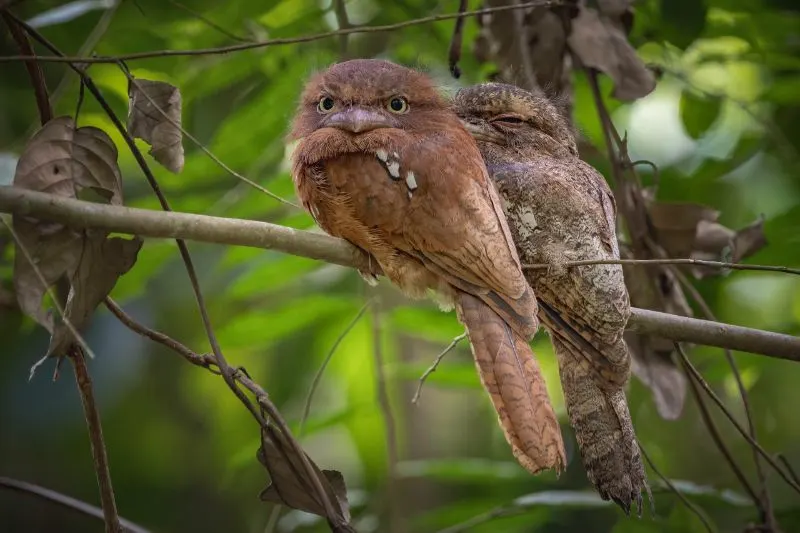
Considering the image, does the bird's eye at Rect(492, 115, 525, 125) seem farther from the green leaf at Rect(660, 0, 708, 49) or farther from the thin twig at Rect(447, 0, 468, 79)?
Answer: the green leaf at Rect(660, 0, 708, 49)

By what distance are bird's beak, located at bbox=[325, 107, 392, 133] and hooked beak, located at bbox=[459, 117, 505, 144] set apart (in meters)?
0.48

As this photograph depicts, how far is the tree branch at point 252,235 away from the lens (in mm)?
1318

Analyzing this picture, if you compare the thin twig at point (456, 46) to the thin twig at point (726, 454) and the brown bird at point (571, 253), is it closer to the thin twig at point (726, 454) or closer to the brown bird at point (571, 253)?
the brown bird at point (571, 253)

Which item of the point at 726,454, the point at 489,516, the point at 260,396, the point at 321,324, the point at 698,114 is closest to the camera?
the point at 260,396

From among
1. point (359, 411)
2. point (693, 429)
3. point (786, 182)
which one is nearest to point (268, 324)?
point (359, 411)

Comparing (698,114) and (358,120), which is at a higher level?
(698,114)

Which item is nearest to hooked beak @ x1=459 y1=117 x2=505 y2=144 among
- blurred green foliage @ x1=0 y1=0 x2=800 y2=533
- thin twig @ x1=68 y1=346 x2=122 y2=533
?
blurred green foliage @ x1=0 y1=0 x2=800 y2=533

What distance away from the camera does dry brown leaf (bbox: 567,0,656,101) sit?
229cm

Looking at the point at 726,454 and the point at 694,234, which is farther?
the point at 694,234

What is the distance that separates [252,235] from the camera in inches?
57.4

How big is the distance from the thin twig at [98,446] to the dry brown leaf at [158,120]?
0.37 m

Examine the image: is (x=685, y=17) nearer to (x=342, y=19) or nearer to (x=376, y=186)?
(x=342, y=19)

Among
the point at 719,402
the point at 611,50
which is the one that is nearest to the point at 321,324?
the point at 611,50

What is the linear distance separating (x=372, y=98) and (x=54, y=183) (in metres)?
0.66
